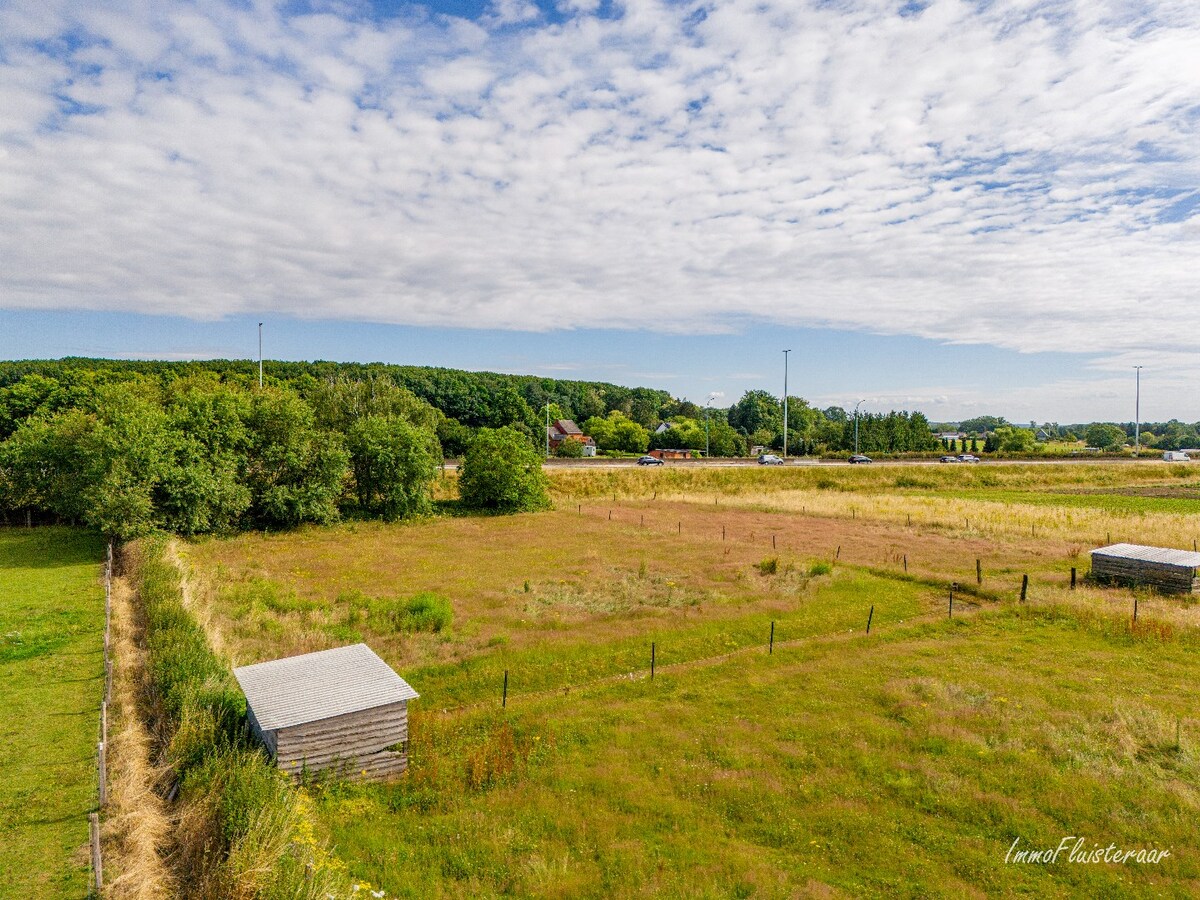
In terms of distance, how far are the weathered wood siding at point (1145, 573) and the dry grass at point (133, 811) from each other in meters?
36.9

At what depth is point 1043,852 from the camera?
12383 mm

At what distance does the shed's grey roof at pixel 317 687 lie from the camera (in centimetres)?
1429

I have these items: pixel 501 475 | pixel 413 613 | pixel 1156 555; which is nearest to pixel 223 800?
pixel 413 613

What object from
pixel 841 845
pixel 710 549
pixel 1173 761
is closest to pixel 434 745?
pixel 841 845

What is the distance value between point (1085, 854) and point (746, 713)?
25.5 ft

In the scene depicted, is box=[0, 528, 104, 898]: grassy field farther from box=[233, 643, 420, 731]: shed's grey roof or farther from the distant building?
the distant building

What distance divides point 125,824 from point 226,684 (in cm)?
528

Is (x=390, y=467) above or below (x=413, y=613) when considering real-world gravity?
above

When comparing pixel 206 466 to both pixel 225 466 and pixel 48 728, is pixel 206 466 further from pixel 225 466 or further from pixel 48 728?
pixel 48 728

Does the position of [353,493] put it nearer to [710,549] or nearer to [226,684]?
[710,549]

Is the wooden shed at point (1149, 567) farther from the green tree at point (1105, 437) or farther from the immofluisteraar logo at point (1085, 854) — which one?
the green tree at point (1105, 437)

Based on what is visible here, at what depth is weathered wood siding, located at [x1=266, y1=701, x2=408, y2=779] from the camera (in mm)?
14078

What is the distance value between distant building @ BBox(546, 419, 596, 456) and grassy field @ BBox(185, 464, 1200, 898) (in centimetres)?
8986

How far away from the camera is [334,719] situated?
47.4 ft
